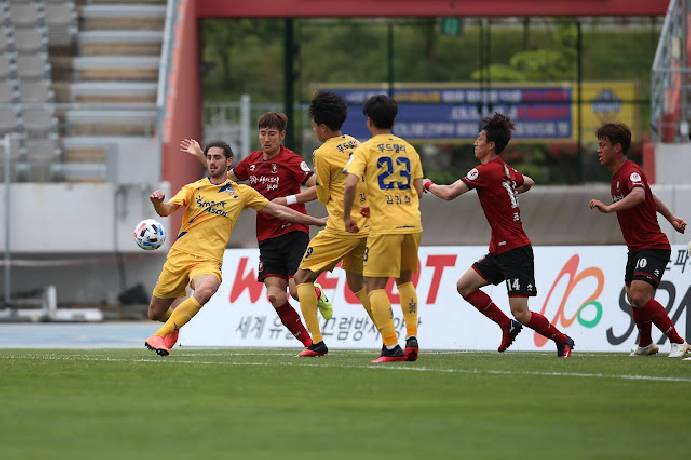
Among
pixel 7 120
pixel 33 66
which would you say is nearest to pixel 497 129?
pixel 7 120

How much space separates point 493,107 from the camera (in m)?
32.9

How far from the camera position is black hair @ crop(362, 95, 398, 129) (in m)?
11.4

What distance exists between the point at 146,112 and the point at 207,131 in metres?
3.36

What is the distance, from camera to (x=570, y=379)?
992 centimetres

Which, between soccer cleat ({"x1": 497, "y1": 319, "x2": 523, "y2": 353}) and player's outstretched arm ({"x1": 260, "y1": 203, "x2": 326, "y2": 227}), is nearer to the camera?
player's outstretched arm ({"x1": 260, "y1": 203, "x2": 326, "y2": 227})

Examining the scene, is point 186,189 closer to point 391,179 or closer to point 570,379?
point 391,179

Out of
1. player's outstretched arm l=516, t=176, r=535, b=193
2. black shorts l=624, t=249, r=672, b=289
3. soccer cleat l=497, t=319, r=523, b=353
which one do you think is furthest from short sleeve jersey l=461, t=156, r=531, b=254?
black shorts l=624, t=249, r=672, b=289

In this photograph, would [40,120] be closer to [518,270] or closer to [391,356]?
[518,270]

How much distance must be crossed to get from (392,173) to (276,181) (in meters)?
1.90

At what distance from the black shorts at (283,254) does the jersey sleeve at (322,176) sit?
0.87m

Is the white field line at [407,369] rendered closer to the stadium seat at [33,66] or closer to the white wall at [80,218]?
the white wall at [80,218]

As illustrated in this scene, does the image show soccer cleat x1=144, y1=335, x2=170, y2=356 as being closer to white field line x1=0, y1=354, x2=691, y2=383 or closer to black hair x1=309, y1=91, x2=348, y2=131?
white field line x1=0, y1=354, x2=691, y2=383

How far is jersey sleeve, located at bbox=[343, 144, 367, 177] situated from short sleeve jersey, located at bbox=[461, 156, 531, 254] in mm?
1288

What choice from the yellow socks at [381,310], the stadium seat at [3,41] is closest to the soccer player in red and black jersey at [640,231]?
the yellow socks at [381,310]
